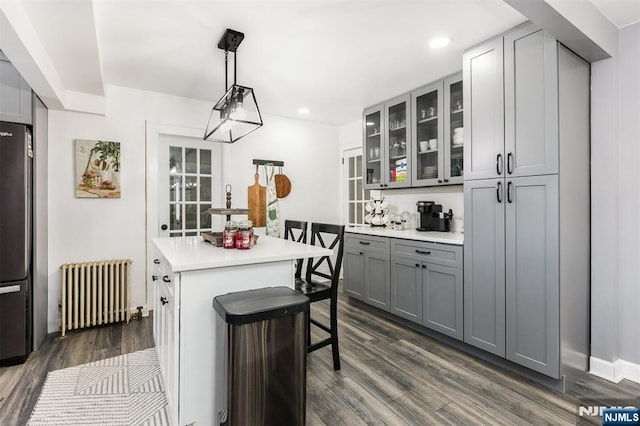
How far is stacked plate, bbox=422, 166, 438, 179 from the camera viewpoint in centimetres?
321

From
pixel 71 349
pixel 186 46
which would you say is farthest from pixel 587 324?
pixel 71 349

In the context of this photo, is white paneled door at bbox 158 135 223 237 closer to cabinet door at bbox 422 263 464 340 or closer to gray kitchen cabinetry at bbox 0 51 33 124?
gray kitchen cabinetry at bbox 0 51 33 124

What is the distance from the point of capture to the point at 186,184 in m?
3.82

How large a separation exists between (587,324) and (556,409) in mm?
741

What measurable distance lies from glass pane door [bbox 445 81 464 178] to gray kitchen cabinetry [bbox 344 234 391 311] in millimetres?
947

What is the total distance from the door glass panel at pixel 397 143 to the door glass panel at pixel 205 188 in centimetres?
219

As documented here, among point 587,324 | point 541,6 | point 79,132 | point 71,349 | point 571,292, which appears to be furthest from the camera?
point 79,132

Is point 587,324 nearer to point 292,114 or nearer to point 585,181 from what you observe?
point 585,181

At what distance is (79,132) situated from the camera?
3150mm

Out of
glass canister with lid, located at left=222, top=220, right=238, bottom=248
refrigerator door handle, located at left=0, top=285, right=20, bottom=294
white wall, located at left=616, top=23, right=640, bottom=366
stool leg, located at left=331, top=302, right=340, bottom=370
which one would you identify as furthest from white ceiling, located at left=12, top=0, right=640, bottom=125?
stool leg, located at left=331, top=302, right=340, bottom=370

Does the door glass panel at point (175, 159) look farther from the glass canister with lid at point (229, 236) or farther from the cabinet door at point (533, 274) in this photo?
the cabinet door at point (533, 274)

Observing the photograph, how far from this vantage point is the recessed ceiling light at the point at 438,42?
242 cm

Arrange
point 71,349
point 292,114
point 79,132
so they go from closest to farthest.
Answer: point 71,349, point 79,132, point 292,114

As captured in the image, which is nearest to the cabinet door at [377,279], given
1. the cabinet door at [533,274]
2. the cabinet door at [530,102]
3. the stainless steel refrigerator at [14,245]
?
the cabinet door at [533,274]
